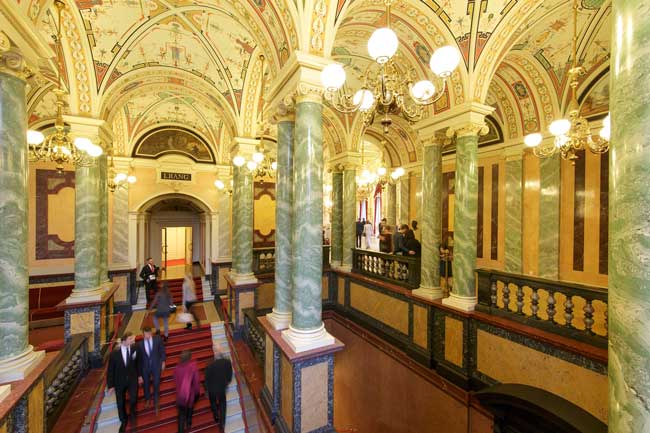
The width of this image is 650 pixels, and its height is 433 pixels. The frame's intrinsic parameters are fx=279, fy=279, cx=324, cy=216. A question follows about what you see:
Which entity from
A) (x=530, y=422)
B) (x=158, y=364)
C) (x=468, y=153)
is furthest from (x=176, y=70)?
(x=530, y=422)

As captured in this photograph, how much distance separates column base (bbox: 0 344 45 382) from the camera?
2.67 metres

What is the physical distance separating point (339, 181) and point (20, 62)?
735 cm

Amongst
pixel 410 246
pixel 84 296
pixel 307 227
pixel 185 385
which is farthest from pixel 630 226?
pixel 84 296

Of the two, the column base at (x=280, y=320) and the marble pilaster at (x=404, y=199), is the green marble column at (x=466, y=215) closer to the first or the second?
the column base at (x=280, y=320)

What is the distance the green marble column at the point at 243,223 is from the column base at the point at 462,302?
446 centimetres

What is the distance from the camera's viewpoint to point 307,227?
346 centimetres

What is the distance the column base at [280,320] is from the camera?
13.2 ft

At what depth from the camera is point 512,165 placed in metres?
7.64

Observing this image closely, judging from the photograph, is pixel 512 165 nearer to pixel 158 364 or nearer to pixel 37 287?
pixel 158 364

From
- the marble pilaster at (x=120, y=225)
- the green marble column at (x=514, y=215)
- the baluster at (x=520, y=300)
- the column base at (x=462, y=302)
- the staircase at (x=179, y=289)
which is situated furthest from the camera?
the staircase at (x=179, y=289)

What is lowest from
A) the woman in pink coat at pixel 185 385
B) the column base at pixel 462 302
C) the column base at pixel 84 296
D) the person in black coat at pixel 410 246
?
the woman in pink coat at pixel 185 385

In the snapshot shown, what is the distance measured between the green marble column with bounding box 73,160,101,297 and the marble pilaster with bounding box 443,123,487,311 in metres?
6.77

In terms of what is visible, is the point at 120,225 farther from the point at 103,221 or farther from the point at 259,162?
the point at 259,162

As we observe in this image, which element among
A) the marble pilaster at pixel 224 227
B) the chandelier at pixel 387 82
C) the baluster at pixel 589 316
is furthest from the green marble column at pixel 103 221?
the baluster at pixel 589 316
